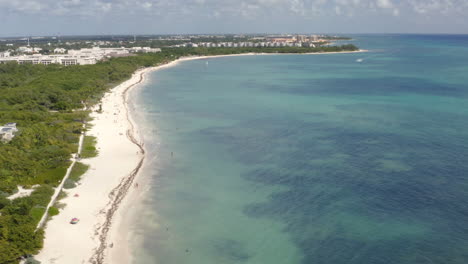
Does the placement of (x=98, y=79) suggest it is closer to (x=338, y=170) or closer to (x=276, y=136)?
(x=276, y=136)

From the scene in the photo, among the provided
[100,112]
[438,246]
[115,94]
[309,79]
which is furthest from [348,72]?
[438,246]

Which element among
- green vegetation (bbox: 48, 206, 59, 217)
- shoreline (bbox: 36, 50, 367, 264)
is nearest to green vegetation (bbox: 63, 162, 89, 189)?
shoreline (bbox: 36, 50, 367, 264)

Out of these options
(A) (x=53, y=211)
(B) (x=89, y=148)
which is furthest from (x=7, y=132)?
(A) (x=53, y=211)

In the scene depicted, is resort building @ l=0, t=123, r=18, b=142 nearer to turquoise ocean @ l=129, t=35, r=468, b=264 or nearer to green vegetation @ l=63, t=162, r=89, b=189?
green vegetation @ l=63, t=162, r=89, b=189

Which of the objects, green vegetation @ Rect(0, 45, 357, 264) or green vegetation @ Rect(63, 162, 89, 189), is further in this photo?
green vegetation @ Rect(63, 162, 89, 189)

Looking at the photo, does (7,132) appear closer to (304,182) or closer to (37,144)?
(37,144)
